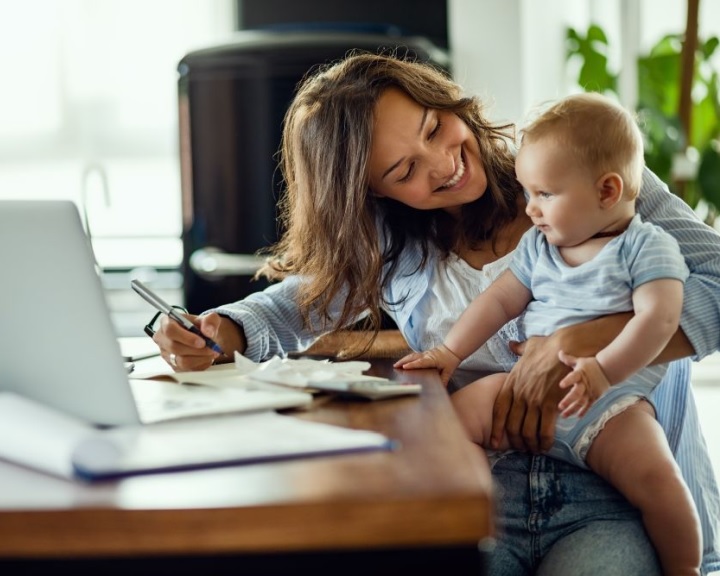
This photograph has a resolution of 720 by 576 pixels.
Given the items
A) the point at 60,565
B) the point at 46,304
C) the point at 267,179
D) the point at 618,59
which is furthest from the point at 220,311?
the point at 618,59

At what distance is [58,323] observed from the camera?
98 centimetres

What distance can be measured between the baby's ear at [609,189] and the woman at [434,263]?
103 millimetres

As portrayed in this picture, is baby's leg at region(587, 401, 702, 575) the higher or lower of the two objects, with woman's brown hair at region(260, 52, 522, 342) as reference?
lower

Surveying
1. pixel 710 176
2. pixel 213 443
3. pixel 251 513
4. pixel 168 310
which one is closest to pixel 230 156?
pixel 710 176

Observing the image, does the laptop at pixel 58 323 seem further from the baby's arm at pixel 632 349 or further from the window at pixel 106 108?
the window at pixel 106 108

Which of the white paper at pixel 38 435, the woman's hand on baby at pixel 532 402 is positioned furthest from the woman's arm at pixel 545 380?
the white paper at pixel 38 435

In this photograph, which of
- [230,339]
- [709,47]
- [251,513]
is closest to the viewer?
[251,513]

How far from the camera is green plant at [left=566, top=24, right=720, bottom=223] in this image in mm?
4031

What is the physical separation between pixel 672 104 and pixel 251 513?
156 inches

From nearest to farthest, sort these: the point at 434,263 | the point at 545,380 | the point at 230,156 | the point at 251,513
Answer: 1. the point at 251,513
2. the point at 545,380
3. the point at 434,263
4. the point at 230,156

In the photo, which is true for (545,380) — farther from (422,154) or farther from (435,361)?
(422,154)

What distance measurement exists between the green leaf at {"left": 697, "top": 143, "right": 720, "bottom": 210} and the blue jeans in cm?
280

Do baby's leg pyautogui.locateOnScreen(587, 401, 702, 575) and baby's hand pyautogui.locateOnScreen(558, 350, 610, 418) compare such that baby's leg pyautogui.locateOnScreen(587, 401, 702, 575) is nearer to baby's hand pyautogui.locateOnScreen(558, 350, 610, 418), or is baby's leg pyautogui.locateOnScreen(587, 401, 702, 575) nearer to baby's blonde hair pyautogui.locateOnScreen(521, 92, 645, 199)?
baby's hand pyautogui.locateOnScreen(558, 350, 610, 418)

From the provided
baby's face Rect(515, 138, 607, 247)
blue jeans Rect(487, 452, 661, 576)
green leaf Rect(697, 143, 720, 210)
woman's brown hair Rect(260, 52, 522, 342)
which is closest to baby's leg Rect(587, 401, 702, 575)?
blue jeans Rect(487, 452, 661, 576)
